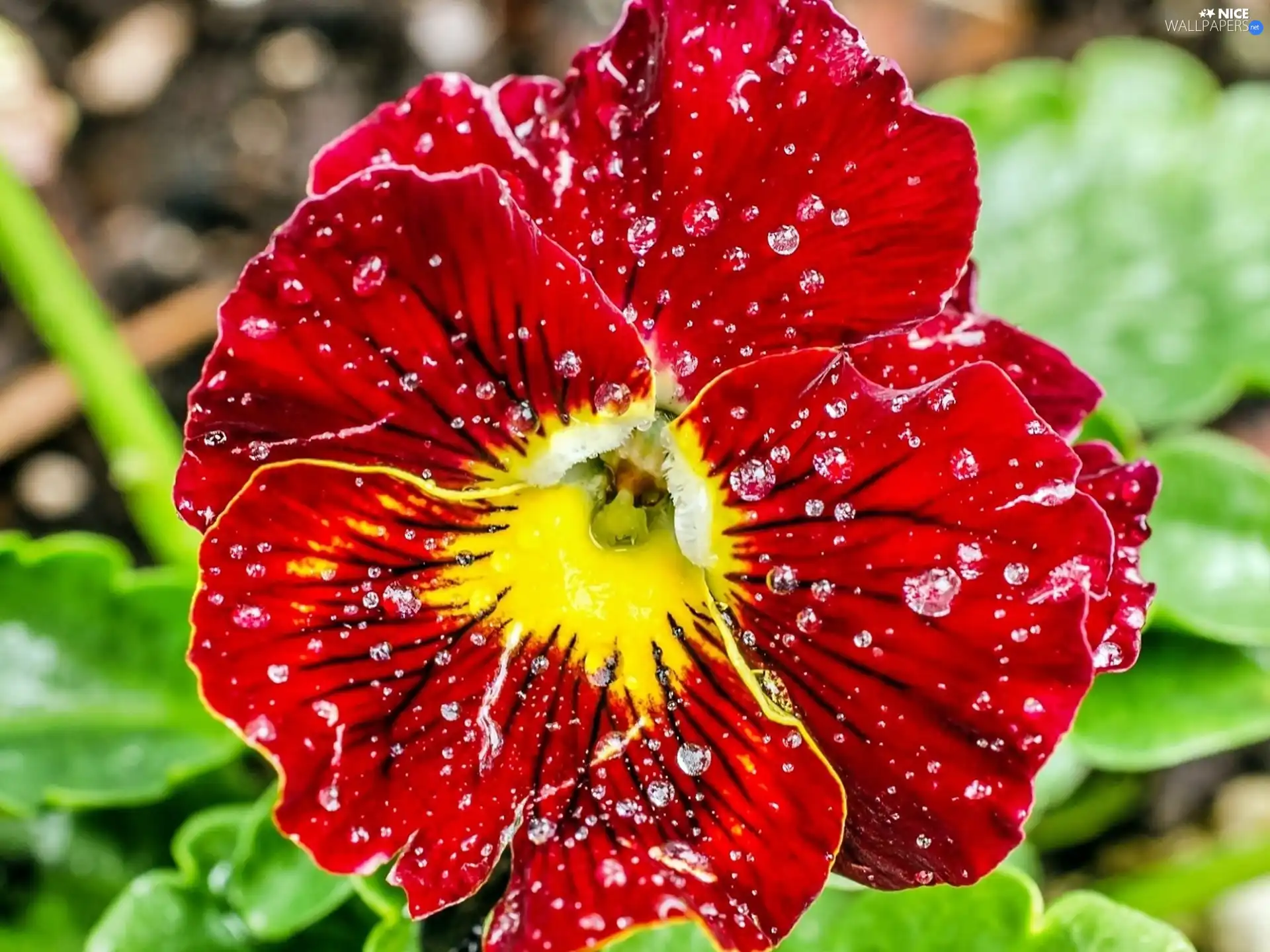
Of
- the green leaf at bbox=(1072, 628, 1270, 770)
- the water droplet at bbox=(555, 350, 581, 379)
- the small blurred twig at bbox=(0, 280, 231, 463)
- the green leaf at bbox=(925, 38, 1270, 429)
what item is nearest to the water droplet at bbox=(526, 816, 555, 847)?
the water droplet at bbox=(555, 350, 581, 379)

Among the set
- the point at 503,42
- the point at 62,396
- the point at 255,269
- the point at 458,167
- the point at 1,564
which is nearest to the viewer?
the point at 255,269

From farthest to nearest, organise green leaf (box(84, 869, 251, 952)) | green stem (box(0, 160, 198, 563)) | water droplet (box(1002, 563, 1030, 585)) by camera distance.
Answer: green stem (box(0, 160, 198, 563)) → green leaf (box(84, 869, 251, 952)) → water droplet (box(1002, 563, 1030, 585))

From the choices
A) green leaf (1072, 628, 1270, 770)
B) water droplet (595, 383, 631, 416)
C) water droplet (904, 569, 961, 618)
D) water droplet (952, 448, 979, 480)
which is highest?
water droplet (952, 448, 979, 480)

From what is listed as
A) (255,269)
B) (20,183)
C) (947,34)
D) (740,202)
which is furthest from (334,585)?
(947,34)

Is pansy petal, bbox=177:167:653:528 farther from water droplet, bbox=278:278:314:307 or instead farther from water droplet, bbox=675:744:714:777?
water droplet, bbox=675:744:714:777

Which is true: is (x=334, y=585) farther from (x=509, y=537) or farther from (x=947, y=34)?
(x=947, y=34)

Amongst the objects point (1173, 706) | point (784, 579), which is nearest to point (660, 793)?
point (784, 579)
